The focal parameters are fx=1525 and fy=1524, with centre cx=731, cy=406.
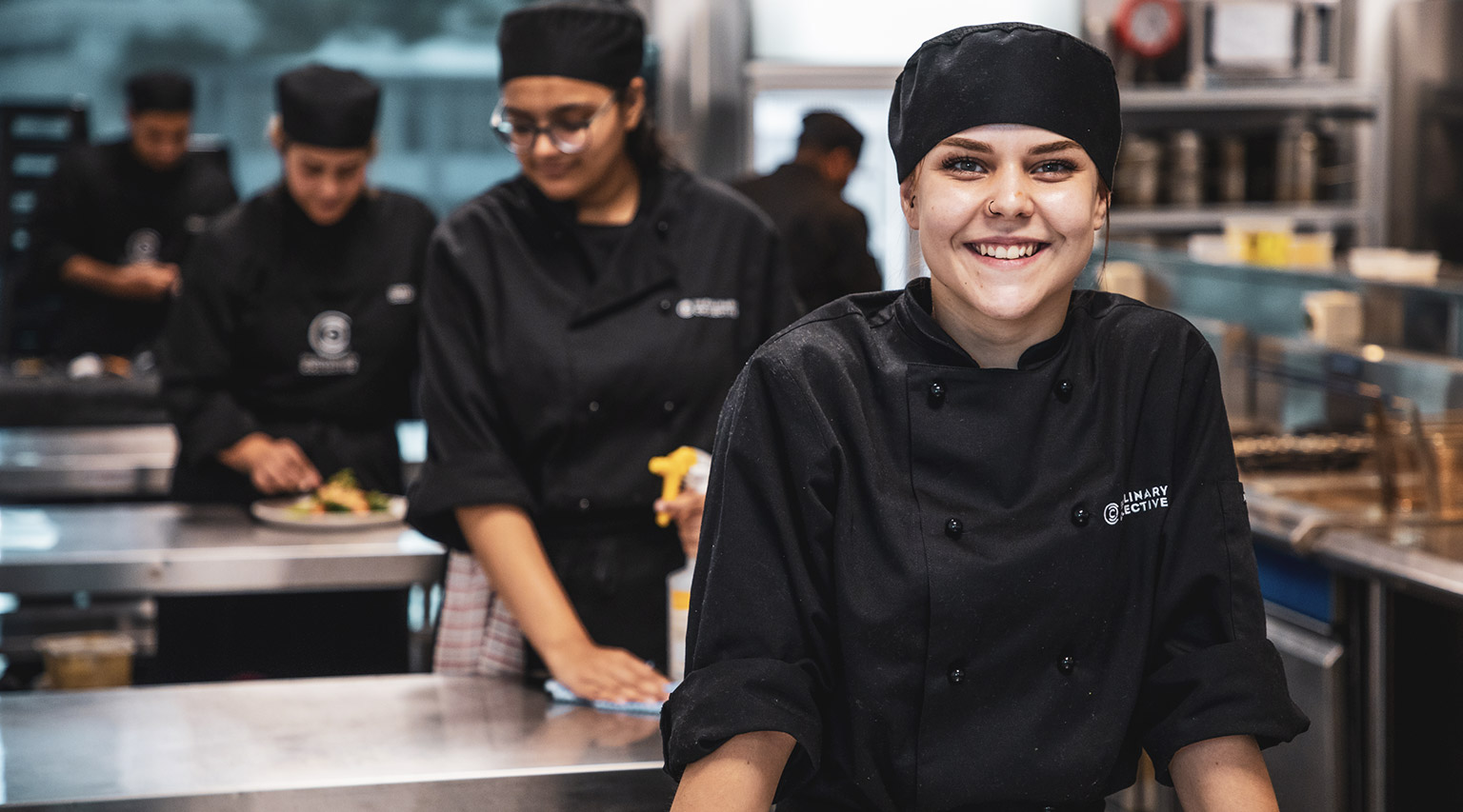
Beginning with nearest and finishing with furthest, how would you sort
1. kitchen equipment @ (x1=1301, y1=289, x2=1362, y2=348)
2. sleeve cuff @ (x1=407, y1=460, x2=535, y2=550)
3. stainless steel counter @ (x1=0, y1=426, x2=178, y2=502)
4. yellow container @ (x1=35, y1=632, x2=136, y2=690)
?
1. sleeve cuff @ (x1=407, y1=460, x2=535, y2=550)
2. yellow container @ (x1=35, y1=632, x2=136, y2=690)
3. kitchen equipment @ (x1=1301, y1=289, x2=1362, y2=348)
4. stainless steel counter @ (x1=0, y1=426, x2=178, y2=502)

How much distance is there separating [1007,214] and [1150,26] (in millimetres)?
4833

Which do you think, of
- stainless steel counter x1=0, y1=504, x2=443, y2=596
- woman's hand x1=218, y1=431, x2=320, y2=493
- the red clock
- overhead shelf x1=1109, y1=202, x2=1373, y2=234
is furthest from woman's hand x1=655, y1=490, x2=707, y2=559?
the red clock

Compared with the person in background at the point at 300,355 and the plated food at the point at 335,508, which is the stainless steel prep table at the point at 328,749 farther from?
the person in background at the point at 300,355

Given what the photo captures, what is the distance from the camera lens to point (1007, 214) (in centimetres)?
117

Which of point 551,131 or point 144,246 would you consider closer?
point 551,131

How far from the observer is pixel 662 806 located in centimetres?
151

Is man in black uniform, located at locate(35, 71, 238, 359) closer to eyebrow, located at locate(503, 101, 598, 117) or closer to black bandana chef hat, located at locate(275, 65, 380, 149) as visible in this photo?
black bandana chef hat, located at locate(275, 65, 380, 149)

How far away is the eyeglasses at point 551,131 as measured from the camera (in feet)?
6.42

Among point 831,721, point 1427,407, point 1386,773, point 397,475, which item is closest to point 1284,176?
point 1427,407

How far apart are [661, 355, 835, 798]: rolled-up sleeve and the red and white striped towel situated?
82 centimetres

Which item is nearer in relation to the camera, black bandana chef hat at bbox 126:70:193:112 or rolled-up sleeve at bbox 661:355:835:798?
rolled-up sleeve at bbox 661:355:835:798

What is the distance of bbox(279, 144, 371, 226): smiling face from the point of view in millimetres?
2939

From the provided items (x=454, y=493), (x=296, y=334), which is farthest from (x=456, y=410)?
(x=296, y=334)

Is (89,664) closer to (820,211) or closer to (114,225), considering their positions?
(820,211)
